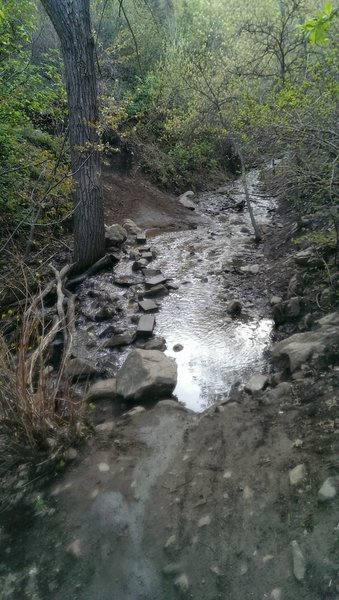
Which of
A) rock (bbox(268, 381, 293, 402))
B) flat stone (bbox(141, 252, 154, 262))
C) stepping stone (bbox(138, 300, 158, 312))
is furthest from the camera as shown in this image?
flat stone (bbox(141, 252, 154, 262))

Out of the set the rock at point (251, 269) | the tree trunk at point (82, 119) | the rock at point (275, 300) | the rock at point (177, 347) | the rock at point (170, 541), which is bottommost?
the rock at point (177, 347)

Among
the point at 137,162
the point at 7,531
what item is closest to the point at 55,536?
the point at 7,531

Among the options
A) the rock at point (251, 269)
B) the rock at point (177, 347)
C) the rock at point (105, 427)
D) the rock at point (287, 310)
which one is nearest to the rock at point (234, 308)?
the rock at point (287, 310)

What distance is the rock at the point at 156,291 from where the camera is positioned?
6.62 m

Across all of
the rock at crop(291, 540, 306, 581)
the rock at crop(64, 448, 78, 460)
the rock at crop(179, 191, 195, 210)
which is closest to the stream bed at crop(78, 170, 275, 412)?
the rock at crop(64, 448, 78, 460)

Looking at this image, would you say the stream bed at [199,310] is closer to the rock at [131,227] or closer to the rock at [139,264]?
the rock at [139,264]

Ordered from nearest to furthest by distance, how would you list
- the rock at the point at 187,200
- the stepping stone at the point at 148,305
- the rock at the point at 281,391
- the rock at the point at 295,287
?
1. the rock at the point at 281,391
2. the rock at the point at 295,287
3. the stepping stone at the point at 148,305
4. the rock at the point at 187,200

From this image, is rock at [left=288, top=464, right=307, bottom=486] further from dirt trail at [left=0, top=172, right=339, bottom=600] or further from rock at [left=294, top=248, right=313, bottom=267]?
rock at [left=294, top=248, right=313, bottom=267]

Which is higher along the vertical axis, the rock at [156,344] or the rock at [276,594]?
the rock at [276,594]

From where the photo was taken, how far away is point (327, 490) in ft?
7.67

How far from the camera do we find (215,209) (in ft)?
40.4

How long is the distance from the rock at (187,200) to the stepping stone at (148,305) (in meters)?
6.84

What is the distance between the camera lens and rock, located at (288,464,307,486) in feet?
8.20

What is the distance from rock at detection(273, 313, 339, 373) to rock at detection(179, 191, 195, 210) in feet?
28.3
